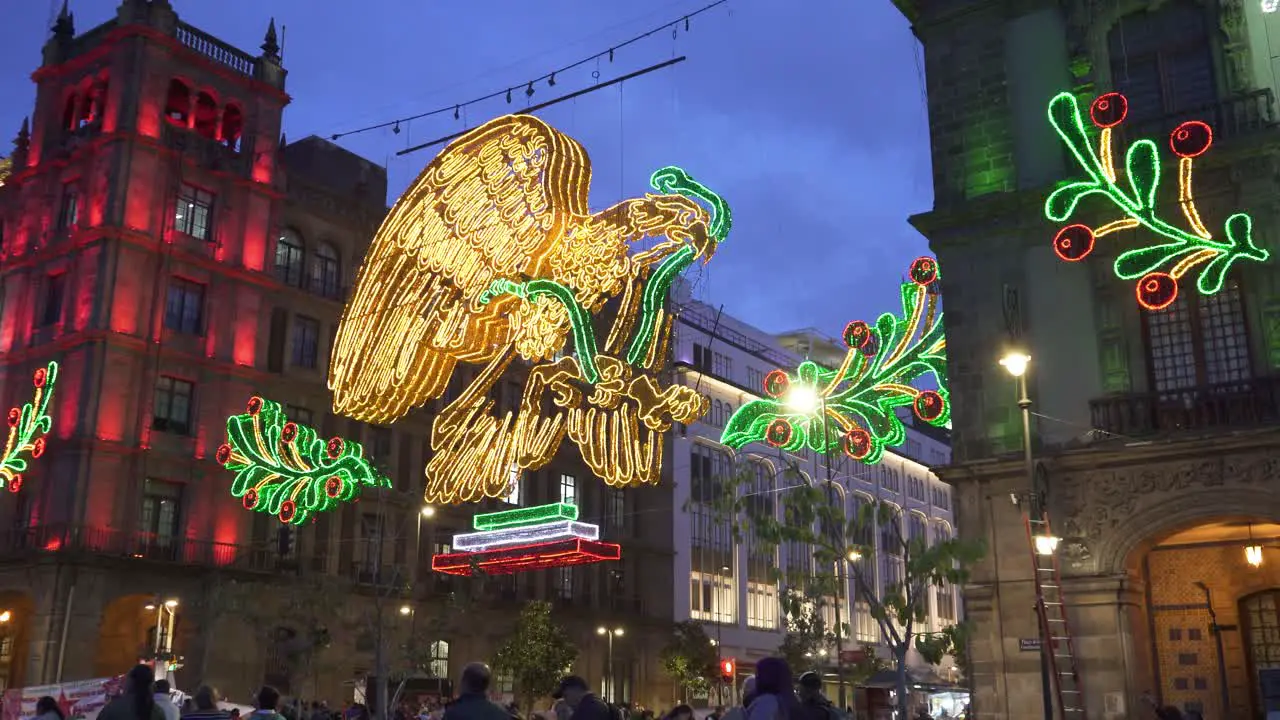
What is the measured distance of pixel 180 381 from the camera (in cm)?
4506

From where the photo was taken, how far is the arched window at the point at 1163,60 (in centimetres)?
2200

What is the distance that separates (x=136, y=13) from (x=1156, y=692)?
41654 mm

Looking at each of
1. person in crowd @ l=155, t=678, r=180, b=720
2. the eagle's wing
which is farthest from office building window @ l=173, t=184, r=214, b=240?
person in crowd @ l=155, t=678, r=180, b=720

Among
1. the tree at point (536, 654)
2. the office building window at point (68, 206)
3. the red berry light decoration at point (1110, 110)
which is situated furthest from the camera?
the tree at point (536, 654)

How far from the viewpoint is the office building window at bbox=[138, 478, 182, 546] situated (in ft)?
141

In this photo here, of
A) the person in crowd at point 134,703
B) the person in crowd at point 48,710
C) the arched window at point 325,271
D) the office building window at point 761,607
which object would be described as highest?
the arched window at point 325,271

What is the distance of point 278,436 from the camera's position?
3344 cm

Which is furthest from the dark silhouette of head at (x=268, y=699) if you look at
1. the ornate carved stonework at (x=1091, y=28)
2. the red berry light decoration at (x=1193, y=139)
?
the ornate carved stonework at (x=1091, y=28)

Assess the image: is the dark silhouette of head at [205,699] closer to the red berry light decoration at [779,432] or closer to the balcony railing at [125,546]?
the red berry light decoration at [779,432]

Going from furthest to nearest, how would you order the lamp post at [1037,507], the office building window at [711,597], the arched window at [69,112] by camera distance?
1. the office building window at [711,597]
2. the arched window at [69,112]
3. the lamp post at [1037,507]

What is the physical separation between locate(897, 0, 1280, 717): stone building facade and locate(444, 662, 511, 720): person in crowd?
564 inches

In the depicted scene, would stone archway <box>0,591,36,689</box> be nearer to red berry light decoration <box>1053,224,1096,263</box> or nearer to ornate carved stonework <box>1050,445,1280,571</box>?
ornate carved stonework <box>1050,445,1280,571</box>

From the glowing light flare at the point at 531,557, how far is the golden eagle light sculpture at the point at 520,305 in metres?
2.41

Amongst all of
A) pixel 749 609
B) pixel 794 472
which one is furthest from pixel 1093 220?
pixel 749 609
